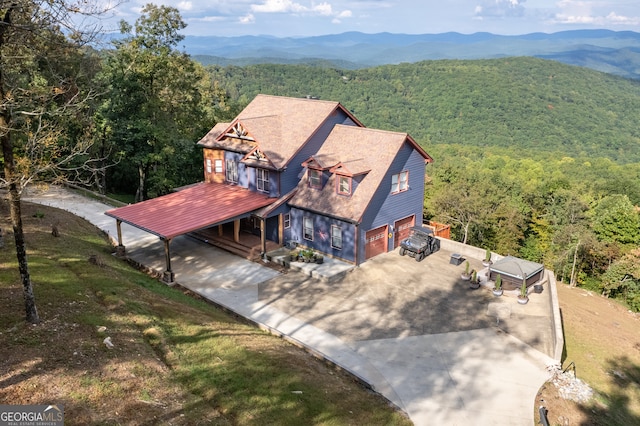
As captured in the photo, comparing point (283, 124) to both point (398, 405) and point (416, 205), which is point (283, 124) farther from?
point (398, 405)

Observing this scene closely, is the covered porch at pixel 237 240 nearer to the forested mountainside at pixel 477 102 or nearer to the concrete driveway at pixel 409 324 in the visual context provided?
the concrete driveway at pixel 409 324

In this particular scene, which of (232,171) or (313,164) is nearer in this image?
(313,164)

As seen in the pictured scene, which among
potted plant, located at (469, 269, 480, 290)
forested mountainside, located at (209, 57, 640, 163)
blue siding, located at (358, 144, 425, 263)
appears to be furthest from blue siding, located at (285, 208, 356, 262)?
forested mountainside, located at (209, 57, 640, 163)

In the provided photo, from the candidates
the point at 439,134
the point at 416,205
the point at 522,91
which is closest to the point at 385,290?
the point at 416,205

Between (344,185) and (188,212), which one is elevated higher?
(344,185)

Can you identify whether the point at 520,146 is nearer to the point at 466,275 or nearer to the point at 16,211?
the point at 466,275

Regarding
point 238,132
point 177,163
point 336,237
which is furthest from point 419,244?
point 177,163
